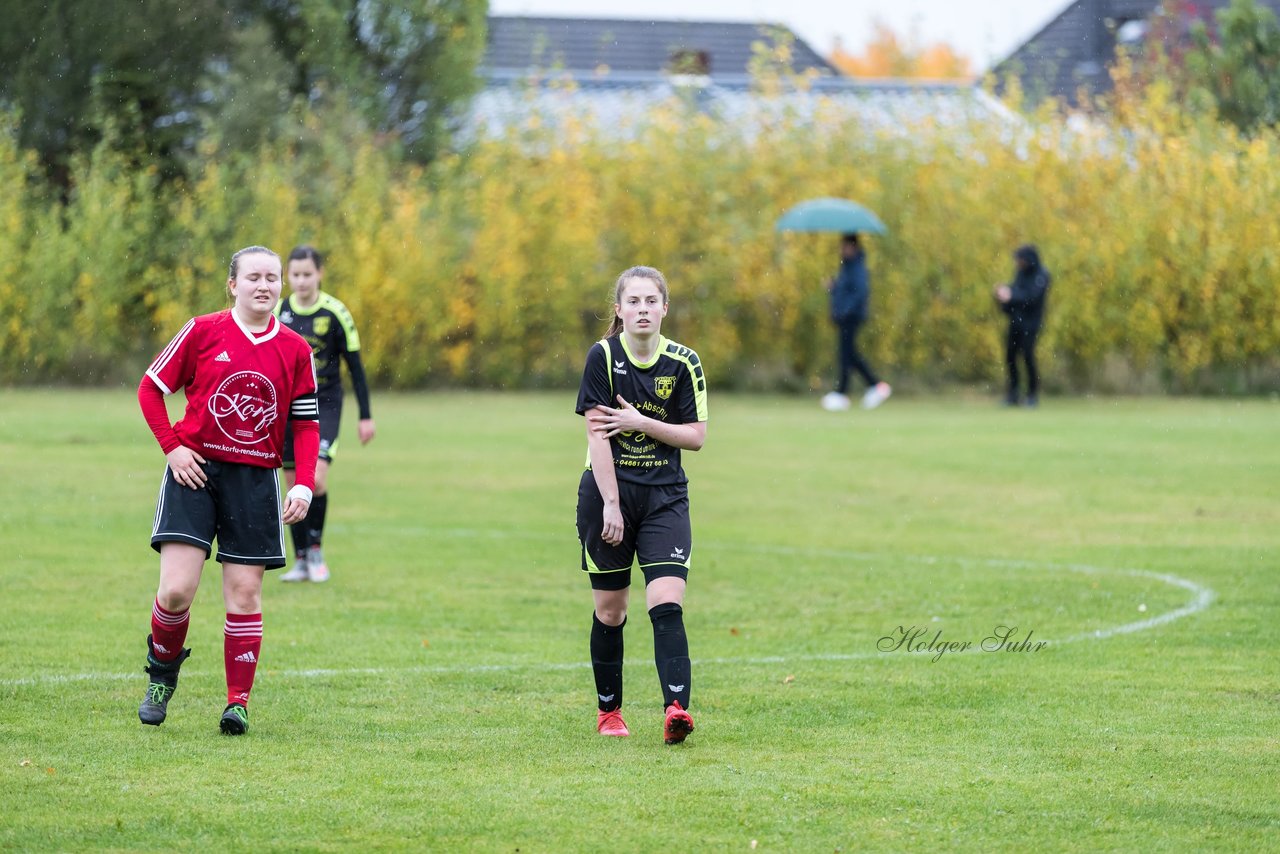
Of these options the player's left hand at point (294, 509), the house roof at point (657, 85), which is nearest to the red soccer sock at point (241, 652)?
the player's left hand at point (294, 509)

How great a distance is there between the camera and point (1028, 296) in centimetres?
2573

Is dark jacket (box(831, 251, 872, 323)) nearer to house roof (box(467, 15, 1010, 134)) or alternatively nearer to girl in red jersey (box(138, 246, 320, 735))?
house roof (box(467, 15, 1010, 134))

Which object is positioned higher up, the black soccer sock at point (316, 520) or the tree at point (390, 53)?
the tree at point (390, 53)

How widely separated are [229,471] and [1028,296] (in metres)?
20.3

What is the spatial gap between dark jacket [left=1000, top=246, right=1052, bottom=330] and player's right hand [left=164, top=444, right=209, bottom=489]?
20199 millimetres

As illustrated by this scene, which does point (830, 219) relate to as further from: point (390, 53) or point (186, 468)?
point (186, 468)

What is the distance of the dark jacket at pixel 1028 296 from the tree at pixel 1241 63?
13277 mm

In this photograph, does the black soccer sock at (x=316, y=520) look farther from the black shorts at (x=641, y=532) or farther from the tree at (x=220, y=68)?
the tree at (x=220, y=68)

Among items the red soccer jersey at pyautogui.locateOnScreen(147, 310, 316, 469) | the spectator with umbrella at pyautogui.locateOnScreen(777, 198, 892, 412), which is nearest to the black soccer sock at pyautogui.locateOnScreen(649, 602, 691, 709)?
the red soccer jersey at pyautogui.locateOnScreen(147, 310, 316, 469)

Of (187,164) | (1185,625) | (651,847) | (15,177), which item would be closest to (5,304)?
(15,177)

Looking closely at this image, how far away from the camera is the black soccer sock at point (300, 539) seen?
35.4 ft

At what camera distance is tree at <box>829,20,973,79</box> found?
76500mm

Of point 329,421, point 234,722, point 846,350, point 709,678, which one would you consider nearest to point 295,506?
point 234,722

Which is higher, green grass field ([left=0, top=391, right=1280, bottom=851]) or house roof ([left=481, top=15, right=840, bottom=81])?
house roof ([left=481, top=15, right=840, bottom=81])
